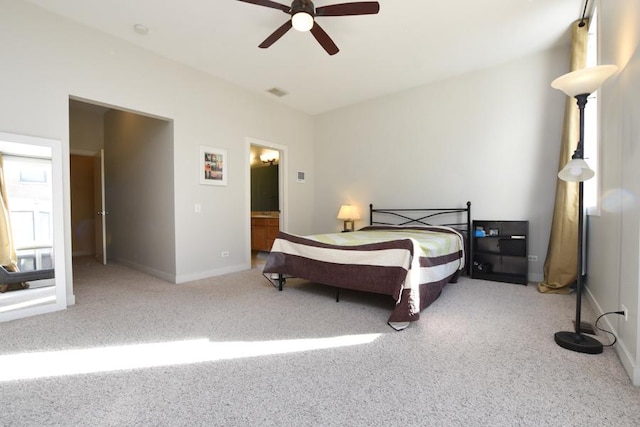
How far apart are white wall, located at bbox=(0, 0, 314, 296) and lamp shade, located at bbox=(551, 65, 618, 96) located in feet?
12.5

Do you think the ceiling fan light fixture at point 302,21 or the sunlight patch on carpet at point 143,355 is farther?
the ceiling fan light fixture at point 302,21

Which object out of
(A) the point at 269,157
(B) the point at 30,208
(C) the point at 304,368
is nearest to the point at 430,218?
(C) the point at 304,368

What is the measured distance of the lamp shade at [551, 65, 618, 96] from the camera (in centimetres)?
171

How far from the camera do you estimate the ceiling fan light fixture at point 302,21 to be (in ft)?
7.55

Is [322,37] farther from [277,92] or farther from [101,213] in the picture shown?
[101,213]

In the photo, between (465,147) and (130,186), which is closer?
(465,147)

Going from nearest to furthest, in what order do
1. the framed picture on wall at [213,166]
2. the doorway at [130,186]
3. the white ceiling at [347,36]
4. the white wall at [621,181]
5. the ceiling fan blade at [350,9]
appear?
the white wall at [621,181] → the ceiling fan blade at [350,9] → the white ceiling at [347,36] → the doorway at [130,186] → the framed picture on wall at [213,166]

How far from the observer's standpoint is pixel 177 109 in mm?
3658

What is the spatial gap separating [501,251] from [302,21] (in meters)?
3.48

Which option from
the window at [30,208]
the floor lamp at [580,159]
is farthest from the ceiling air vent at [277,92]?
the floor lamp at [580,159]

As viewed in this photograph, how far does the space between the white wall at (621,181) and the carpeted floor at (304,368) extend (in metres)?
0.27

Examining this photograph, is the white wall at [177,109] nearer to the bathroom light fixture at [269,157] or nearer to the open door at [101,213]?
the bathroom light fixture at [269,157]

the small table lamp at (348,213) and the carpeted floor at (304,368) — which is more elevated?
the small table lamp at (348,213)

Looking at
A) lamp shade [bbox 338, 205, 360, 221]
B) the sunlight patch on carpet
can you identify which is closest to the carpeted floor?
the sunlight patch on carpet
